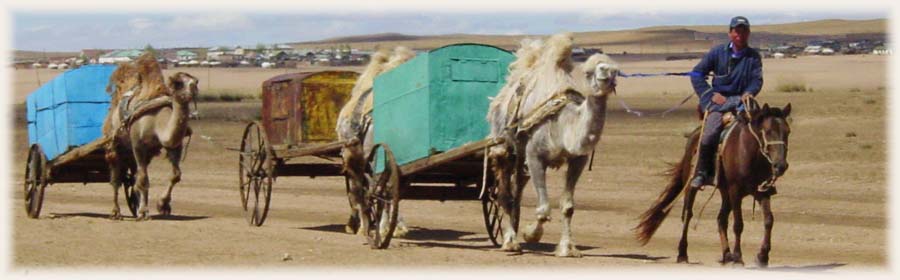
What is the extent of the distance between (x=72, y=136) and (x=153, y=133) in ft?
4.43

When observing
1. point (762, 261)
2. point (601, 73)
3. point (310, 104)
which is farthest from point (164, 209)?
point (762, 261)

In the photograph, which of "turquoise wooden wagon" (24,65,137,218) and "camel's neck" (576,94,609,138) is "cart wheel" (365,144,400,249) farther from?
"turquoise wooden wagon" (24,65,137,218)

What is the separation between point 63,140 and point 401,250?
7.83m

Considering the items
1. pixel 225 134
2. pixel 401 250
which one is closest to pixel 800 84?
pixel 225 134

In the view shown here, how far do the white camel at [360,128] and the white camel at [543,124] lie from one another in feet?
7.58

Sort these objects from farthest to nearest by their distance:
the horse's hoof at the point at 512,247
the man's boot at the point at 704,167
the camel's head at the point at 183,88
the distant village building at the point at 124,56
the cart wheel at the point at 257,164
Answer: the distant village building at the point at 124,56 → the camel's head at the point at 183,88 → the cart wheel at the point at 257,164 → the horse's hoof at the point at 512,247 → the man's boot at the point at 704,167

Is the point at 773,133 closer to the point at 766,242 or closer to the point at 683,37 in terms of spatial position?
the point at 766,242

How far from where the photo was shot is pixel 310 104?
22.2 m

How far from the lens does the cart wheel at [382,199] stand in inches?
734

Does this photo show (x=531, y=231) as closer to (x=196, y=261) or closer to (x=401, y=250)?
(x=401, y=250)

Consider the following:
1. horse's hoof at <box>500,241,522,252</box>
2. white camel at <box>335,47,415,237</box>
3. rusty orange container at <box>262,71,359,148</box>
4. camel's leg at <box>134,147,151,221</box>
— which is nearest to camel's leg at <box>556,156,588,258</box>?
horse's hoof at <box>500,241,522,252</box>

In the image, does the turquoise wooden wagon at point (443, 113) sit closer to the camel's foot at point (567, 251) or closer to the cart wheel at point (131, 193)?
the camel's foot at point (567, 251)

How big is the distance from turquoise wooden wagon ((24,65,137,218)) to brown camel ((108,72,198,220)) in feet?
1.32

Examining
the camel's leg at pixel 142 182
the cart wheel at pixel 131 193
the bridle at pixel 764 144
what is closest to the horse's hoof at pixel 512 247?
the bridle at pixel 764 144
